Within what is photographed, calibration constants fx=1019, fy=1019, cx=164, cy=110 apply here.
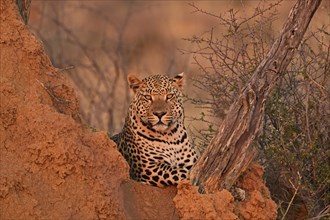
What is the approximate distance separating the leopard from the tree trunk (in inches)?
36.2

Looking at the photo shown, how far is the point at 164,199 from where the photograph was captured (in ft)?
24.9

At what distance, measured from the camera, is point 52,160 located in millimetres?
6977

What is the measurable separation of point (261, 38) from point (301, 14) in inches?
57.7

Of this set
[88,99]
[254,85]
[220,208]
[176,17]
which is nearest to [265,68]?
[254,85]

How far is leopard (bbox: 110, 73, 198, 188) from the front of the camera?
8.71 m

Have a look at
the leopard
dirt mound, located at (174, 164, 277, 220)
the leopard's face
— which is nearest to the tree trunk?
dirt mound, located at (174, 164, 277, 220)

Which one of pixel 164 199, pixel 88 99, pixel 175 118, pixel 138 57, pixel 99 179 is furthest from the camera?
pixel 138 57

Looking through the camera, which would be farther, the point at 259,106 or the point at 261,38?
the point at 261,38

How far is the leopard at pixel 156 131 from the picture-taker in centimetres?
871

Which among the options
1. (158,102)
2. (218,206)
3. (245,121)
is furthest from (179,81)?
(218,206)

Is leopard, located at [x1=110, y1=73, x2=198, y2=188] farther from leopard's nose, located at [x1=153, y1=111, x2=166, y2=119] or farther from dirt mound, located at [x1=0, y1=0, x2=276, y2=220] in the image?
dirt mound, located at [x1=0, y1=0, x2=276, y2=220]

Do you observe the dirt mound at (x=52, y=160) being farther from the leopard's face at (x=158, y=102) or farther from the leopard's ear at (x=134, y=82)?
the leopard's ear at (x=134, y=82)

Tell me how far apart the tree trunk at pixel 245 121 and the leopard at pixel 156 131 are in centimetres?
92

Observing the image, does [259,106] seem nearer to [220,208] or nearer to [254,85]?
[254,85]
